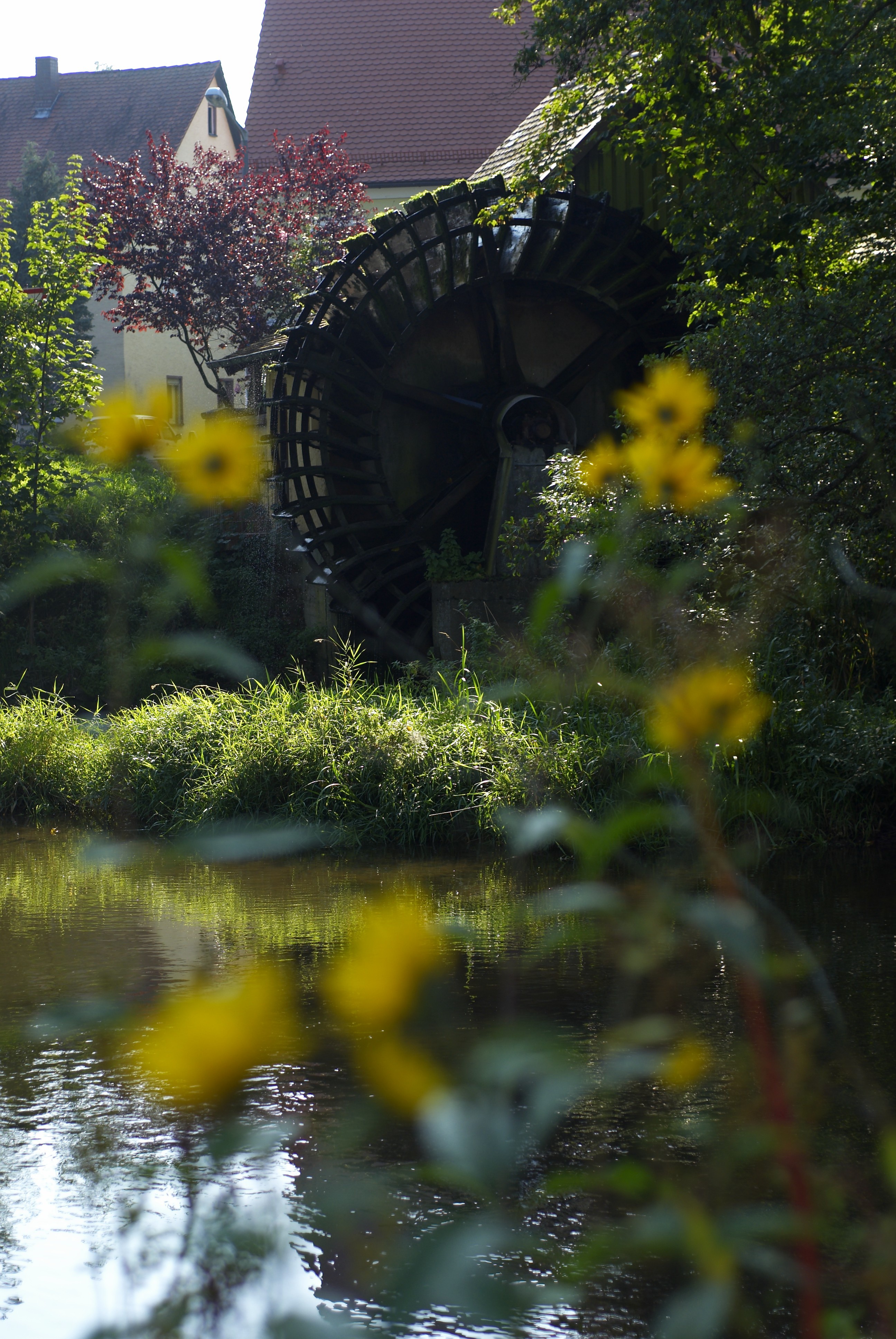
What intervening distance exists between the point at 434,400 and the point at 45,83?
90.3 ft

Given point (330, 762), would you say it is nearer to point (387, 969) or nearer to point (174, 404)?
point (174, 404)

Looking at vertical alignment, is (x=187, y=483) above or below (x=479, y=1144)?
above

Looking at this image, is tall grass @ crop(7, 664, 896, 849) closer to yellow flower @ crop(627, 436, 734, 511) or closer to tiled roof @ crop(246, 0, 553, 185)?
yellow flower @ crop(627, 436, 734, 511)

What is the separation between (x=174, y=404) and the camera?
36.5 inches

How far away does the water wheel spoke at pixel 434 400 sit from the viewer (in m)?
13.2

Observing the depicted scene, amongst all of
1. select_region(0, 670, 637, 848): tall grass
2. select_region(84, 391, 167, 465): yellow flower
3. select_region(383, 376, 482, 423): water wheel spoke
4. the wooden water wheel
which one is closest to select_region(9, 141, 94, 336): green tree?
the wooden water wheel

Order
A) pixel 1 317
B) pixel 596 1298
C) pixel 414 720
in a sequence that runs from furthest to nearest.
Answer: pixel 414 720 → pixel 596 1298 → pixel 1 317

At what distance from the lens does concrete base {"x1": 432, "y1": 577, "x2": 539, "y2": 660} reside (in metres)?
12.0

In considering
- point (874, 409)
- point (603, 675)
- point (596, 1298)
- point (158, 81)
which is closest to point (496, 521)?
point (874, 409)

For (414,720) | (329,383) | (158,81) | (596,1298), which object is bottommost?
(596,1298)

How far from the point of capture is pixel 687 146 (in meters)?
8.98

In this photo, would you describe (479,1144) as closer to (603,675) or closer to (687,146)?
(603,675)

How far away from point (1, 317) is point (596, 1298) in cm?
197

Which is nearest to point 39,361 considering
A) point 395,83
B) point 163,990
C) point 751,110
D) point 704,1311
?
point 163,990
